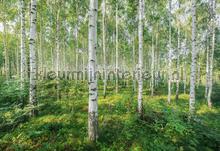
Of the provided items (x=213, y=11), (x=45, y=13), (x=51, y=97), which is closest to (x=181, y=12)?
(x=213, y=11)

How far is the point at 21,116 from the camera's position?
8.46 metres

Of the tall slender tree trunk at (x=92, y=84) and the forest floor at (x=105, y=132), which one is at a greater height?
the tall slender tree trunk at (x=92, y=84)

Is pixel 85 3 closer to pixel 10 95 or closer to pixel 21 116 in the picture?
pixel 10 95

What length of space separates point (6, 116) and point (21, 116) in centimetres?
58

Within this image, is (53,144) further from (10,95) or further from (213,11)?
(213,11)

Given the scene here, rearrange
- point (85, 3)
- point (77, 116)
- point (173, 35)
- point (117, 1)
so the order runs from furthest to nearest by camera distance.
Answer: point (173, 35), point (85, 3), point (117, 1), point (77, 116)

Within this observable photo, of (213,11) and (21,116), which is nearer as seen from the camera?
(21,116)

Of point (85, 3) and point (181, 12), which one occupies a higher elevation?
point (85, 3)

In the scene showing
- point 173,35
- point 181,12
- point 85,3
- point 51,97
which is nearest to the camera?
point 51,97

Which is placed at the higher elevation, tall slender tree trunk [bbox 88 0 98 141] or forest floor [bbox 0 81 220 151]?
tall slender tree trunk [bbox 88 0 98 141]

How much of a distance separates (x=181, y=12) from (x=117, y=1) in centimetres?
640

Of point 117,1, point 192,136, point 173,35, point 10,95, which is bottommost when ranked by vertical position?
point 192,136

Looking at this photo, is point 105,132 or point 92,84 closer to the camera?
point 92,84

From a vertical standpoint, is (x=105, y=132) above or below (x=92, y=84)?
below
